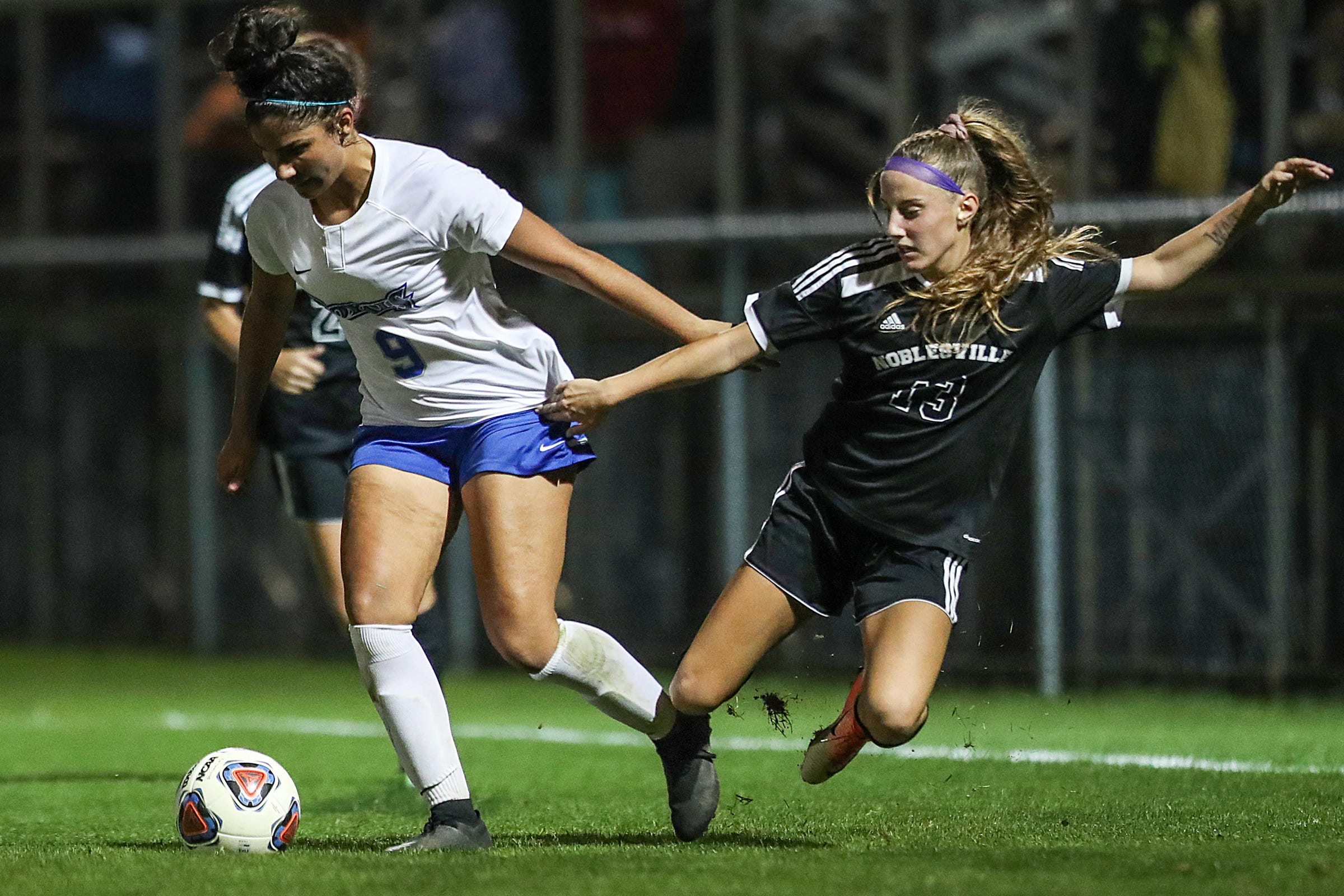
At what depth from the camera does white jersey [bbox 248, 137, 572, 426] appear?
497 centimetres

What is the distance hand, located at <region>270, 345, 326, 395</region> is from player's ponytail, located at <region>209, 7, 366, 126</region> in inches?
80.0

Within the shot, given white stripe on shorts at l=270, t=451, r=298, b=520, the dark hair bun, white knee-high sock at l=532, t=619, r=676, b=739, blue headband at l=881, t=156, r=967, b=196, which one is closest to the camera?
the dark hair bun

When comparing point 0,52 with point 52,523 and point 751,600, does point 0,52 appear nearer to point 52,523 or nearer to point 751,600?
point 52,523

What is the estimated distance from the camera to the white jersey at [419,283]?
Answer: 4.97 m

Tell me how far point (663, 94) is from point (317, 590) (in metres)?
4.05

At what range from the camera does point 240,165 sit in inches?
550

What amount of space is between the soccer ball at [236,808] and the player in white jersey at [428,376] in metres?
0.35

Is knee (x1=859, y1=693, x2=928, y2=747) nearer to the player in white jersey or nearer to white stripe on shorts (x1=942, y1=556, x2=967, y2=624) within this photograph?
white stripe on shorts (x1=942, y1=556, x2=967, y2=624)

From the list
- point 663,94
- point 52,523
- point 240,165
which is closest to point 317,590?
point 52,523

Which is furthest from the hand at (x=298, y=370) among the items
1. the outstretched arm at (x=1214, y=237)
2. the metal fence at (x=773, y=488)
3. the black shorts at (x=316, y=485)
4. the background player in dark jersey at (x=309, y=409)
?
the metal fence at (x=773, y=488)

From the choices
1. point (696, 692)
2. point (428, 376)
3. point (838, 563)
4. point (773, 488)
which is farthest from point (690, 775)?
point (773, 488)

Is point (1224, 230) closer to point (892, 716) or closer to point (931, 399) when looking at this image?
point (931, 399)

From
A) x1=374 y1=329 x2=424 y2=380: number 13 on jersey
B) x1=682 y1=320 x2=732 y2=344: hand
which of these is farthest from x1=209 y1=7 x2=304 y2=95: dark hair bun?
x1=682 y1=320 x2=732 y2=344: hand

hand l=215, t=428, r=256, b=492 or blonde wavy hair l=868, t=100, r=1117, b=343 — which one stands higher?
blonde wavy hair l=868, t=100, r=1117, b=343
